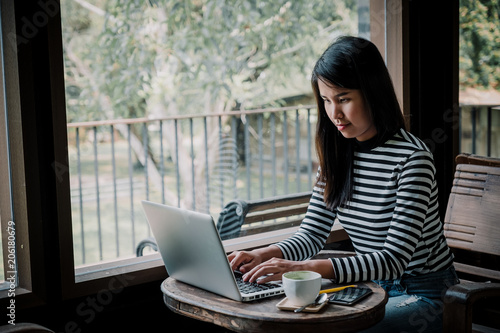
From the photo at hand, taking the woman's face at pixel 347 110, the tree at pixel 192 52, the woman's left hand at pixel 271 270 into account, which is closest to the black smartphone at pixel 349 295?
the woman's left hand at pixel 271 270

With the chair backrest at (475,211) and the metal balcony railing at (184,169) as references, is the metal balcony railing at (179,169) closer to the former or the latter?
the metal balcony railing at (184,169)

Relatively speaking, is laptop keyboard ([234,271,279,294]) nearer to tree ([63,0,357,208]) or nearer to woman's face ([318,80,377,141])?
woman's face ([318,80,377,141])

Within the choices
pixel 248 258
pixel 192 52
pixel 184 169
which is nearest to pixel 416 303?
pixel 248 258

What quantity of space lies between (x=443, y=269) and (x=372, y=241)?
220 millimetres

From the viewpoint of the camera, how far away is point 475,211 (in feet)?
6.48

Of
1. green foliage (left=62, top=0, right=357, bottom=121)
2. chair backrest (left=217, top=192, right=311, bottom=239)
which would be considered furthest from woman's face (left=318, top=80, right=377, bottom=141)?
green foliage (left=62, top=0, right=357, bottom=121)

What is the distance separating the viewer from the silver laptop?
4.40ft

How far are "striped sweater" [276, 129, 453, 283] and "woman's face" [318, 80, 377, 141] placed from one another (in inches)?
3.8

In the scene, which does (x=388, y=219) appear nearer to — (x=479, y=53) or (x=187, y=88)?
(x=479, y=53)

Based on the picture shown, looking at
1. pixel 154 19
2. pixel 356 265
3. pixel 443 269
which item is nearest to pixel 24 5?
pixel 356 265

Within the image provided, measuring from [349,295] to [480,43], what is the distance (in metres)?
1.90

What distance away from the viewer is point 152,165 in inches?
230

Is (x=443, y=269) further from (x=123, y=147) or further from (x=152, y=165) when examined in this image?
(x=123, y=147)

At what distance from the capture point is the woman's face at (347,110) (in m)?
1.60
